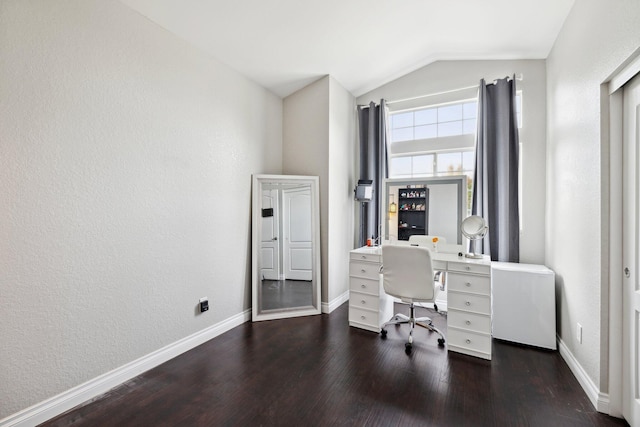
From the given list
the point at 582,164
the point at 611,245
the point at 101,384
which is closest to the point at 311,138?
the point at 582,164

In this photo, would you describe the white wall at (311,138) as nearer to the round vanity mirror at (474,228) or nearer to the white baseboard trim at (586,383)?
the round vanity mirror at (474,228)

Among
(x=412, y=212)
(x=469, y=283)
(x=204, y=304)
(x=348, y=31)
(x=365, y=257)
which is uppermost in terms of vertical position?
(x=348, y=31)

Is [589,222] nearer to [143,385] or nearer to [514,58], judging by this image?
[514,58]

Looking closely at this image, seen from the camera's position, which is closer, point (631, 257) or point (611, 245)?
point (631, 257)

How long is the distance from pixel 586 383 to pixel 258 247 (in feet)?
9.90

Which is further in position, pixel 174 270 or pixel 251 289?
pixel 251 289

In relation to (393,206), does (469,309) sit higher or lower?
lower

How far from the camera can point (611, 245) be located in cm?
175

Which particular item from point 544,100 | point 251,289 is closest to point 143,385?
point 251,289

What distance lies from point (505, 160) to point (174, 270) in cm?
358

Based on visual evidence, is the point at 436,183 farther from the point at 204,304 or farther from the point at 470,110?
the point at 204,304

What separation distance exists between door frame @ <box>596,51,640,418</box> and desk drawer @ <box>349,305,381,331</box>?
5.50ft

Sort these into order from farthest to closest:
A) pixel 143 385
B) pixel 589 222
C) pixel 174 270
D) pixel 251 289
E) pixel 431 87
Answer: pixel 431 87 → pixel 251 289 → pixel 174 270 → pixel 143 385 → pixel 589 222

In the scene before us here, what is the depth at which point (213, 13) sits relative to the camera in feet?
7.57
